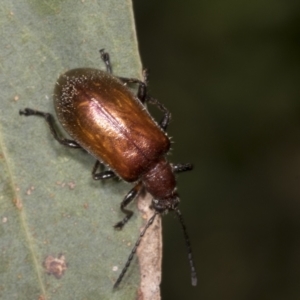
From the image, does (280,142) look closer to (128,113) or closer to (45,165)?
(128,113)

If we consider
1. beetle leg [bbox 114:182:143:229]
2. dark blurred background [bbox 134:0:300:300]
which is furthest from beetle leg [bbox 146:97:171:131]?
dark blurred background [bbox 134:0:300:300]

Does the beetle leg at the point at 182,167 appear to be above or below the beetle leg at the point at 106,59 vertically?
below

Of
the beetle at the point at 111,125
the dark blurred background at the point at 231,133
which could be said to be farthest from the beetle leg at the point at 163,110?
the dark blurred background at the point at 231,133

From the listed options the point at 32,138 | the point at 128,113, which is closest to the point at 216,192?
the point at 128,113

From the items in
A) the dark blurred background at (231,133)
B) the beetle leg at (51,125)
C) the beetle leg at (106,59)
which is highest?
the beetle leg at (106,59)

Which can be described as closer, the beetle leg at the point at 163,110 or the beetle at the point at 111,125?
the beetle at the point at 111,125

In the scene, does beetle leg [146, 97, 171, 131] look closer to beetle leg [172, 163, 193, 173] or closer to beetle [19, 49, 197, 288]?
beetle [19, 49, 197, 288]

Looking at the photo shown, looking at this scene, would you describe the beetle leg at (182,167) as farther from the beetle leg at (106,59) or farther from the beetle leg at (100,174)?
the beetle leg at (106,59)
